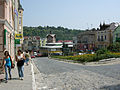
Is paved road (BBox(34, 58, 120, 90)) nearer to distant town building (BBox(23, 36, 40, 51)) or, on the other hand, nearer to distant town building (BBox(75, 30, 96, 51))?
distant town building (BBox(75, 30, 96, 51))

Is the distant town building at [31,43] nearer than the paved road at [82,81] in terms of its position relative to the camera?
No

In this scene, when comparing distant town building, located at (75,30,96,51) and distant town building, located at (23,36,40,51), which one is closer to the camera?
distant town building, located at (75,30,96,51)

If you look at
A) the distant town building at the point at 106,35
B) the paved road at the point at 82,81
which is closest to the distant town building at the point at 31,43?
the distant town building at the point at 106,35

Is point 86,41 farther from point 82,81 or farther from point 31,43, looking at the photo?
point 82,81

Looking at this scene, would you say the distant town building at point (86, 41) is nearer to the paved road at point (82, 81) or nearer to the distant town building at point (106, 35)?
the distant town building at point (106, 35)

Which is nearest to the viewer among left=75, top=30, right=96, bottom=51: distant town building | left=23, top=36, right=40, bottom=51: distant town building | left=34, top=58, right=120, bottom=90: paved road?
left=34, top=58, right=120, bottom=90: paved road

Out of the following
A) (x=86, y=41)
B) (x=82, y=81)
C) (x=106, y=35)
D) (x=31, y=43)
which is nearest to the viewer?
(x=82, y=81)

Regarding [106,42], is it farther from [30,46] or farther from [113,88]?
[30,46]

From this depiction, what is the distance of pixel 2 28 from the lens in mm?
12961

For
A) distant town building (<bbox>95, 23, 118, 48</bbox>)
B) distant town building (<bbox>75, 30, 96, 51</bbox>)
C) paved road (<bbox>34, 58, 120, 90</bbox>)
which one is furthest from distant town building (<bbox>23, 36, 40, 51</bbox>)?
paved road (<bbox>34, 58, 120, 90</bbox>)

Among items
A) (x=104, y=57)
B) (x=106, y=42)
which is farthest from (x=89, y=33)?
(x=104, y=57)

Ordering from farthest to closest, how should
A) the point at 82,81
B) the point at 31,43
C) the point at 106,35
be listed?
the point at 31,43 → the point at 106,35 → the point at 82,81

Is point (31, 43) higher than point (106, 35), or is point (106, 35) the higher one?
point (31, 43)

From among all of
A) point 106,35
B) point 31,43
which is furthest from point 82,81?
point 31,43
